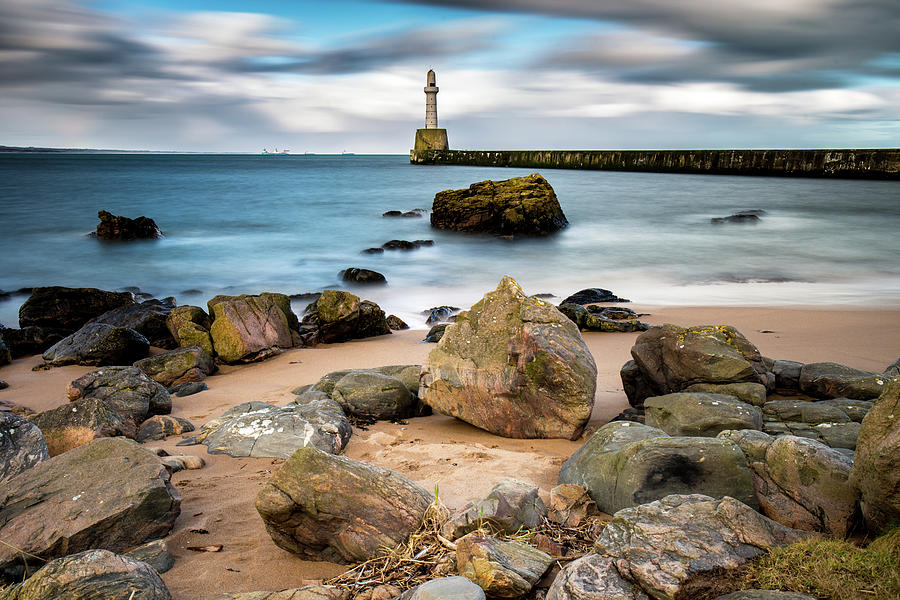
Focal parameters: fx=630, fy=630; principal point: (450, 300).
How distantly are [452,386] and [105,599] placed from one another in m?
3.03

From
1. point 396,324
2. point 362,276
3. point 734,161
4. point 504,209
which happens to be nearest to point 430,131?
point 734,161

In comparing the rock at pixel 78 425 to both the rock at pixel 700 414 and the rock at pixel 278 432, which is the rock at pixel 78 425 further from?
the rock at pixel 700 414

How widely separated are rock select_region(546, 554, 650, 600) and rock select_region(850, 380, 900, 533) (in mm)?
1133

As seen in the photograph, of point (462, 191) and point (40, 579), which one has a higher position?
point (462, 191)

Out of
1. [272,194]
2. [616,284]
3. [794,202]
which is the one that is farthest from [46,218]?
[794,202]

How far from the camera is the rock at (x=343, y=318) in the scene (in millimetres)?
8867

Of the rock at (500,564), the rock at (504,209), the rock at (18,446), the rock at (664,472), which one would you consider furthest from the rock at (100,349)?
the rock at (504,209)

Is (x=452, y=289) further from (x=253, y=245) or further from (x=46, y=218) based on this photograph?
(x=46, y=218)

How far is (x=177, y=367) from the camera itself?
710 cm

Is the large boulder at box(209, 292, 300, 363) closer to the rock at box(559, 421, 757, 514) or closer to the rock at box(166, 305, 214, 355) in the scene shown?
the rock at box(166, 305, 214, 355)

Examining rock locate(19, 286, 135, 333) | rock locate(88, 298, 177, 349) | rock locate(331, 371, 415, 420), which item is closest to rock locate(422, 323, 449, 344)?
rock locate(331, 371, 415, 420)

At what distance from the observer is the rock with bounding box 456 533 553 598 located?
2588mm

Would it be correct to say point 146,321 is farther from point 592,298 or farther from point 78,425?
point 592,298

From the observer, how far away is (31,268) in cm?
1614
